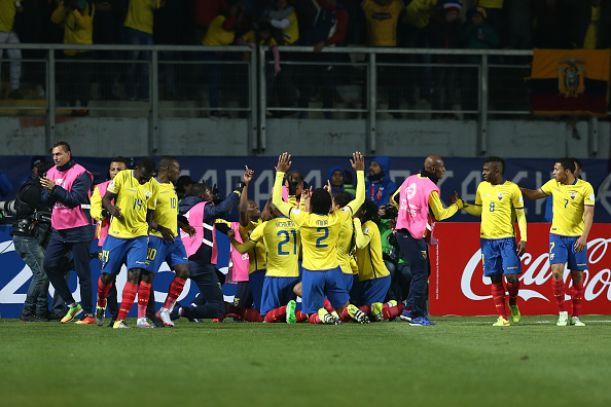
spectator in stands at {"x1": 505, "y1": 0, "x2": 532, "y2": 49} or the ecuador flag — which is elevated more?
spectator in stands at {"x1": 505, "y1": 0, "x2": 532, "y2": 49}

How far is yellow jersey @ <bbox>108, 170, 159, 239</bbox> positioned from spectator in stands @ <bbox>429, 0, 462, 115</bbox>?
9.35 meters

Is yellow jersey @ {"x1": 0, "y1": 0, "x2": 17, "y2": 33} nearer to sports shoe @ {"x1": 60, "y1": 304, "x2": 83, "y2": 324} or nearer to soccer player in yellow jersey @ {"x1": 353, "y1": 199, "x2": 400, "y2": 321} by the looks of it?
sports shoe @ {"x1": 60, "y1": 304, "x2": 83, "y2": 324}

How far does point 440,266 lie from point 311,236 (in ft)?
14.9

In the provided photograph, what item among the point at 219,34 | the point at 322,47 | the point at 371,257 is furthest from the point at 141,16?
the point at 371,257

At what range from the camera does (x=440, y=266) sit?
2123 cm

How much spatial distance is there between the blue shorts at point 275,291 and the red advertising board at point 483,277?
11.1 ft

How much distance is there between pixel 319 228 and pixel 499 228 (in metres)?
2.31

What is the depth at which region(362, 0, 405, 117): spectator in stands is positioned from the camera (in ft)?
80.0

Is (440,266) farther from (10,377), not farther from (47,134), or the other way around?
(10,377)

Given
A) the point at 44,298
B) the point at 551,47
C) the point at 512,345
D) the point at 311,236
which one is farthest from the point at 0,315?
the point at 551,47

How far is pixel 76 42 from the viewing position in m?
23.5

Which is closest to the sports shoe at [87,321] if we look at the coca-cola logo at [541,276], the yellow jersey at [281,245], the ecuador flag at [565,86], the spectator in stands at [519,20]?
the yellow jersey at [281,245]

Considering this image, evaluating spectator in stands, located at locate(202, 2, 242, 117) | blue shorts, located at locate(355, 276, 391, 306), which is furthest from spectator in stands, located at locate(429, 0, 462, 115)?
blue shorts, located at locate(355, 276, 391, 306)

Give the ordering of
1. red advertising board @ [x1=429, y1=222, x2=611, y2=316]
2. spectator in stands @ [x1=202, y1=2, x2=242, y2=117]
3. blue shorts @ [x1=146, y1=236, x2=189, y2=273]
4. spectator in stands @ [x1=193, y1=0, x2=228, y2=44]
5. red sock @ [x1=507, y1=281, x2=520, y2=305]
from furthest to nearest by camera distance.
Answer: spectator in stands @ [x1=193, y1=0, x2=228, y2=44], spectator in stands @ [x1=202, y1=2, x2=242, y2=117], red advertising board @ [x1=429, y1=222, x2=611, y2=316], red sock @ [x1=507, y1=281, x2=520, y2=305], blue shorts @ [x1=146, y1=236, x2=189, y2=273]
